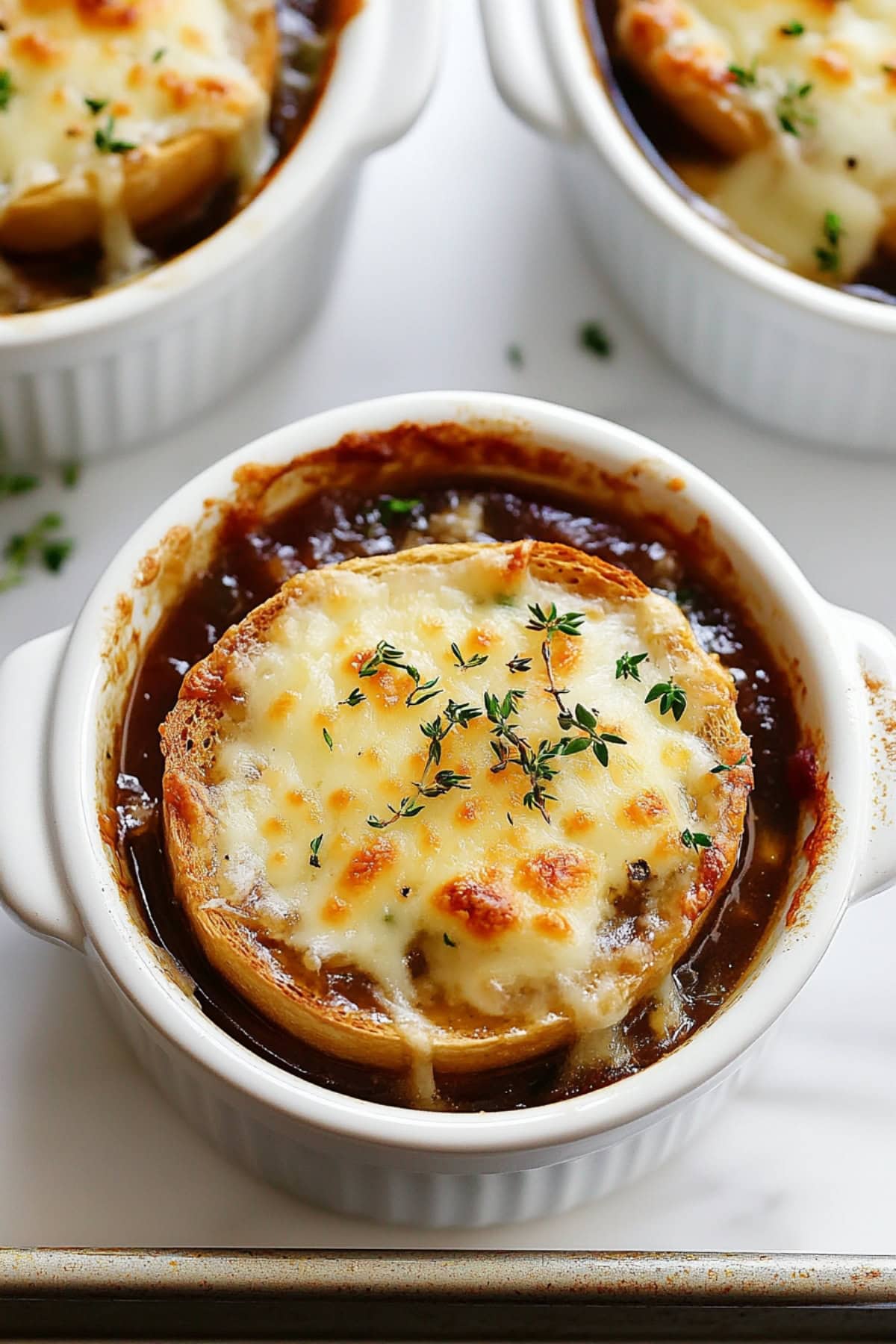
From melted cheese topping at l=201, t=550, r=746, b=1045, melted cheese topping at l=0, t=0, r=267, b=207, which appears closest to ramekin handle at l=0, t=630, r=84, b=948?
melted cheese topping at l=201, t=550, r=746, b=1045

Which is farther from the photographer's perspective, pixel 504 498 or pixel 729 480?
pixel 729 480

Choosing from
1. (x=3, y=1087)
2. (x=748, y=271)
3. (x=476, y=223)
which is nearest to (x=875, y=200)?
(x=748, y=271)

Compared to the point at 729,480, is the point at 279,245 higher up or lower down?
higher up

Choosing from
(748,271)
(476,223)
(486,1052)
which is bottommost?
(486,1052)

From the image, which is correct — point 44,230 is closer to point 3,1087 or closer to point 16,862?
point 16,862

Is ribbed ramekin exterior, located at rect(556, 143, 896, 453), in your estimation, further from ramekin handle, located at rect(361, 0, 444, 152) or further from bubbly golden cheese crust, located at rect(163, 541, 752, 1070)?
bubbly golden cheese crust, located at rect(163, 541, 752, 1070)

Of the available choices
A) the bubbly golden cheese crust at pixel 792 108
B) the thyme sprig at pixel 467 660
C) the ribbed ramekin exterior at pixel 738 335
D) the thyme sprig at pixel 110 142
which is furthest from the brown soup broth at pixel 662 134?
the thyme sprig at pixel 467 660

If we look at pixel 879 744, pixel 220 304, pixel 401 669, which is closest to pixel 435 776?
pixel 401 669

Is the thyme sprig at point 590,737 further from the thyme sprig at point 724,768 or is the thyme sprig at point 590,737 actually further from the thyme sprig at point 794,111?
the thyme sprig at point 794,111
